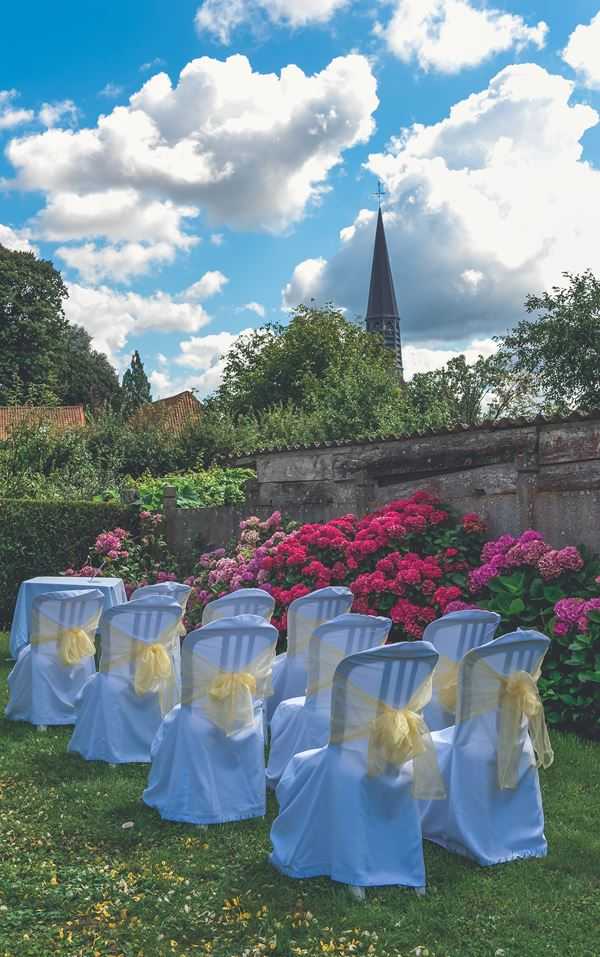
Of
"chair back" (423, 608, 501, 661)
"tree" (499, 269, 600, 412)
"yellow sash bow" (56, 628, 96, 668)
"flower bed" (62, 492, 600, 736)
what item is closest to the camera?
"chair back" (423, 608, 501, 661)

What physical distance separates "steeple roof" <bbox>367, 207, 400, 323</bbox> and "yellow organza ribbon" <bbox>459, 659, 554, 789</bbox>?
5846cm

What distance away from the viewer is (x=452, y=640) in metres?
5.35

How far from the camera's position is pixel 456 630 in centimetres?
533

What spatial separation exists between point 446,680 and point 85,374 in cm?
4046

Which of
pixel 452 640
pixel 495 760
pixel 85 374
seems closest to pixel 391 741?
pixel 495 760

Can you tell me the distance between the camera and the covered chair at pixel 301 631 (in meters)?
6.32

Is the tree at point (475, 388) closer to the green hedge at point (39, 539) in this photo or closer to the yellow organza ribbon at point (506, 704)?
the green hedge at point (39, 539)

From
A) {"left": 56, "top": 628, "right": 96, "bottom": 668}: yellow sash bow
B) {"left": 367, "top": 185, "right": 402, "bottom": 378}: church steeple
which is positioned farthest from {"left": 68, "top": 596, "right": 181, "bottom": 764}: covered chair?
{"left": 367, "top": 185, "right": 402, "bottom": 378}: church steeple

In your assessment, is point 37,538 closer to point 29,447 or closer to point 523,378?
point 29,447

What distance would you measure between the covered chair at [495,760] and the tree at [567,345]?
1892 cm

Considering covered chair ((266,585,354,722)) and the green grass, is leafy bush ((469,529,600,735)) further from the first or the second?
covered chair ((266,585,354,722))

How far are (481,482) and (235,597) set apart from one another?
11.2 feet

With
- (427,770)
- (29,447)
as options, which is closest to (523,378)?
(29,447)

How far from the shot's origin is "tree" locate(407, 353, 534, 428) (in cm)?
2631
